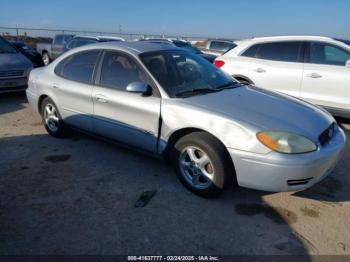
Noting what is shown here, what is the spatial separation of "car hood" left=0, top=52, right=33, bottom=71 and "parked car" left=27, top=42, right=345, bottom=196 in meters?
3.58

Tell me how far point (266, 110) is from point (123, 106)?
1679 millimetres

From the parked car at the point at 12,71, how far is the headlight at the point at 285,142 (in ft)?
22.5

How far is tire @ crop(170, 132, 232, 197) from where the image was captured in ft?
10.6

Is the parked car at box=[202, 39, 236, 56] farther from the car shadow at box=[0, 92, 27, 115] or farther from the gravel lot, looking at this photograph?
the gravel lot

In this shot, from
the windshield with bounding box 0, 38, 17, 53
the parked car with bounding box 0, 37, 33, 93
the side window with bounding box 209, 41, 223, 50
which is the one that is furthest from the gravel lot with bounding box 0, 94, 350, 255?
the side window with bounding box 209, 41, 223, 50

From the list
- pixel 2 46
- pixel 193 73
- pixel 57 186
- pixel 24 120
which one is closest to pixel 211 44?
pixel 2 46

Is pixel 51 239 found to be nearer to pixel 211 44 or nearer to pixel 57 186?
pixel 57 186

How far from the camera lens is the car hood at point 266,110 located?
3.15m

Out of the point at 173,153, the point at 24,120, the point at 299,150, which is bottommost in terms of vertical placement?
the point at 24,120

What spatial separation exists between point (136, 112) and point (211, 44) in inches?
586

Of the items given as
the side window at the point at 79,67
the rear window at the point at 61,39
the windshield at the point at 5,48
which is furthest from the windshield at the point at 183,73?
the rear window at the point at 61,39

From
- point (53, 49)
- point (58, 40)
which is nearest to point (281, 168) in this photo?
point (53, 49)

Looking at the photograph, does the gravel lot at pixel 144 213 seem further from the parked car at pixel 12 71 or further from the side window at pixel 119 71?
the parked car at pixel 12 71

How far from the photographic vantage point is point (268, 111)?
3.42m
